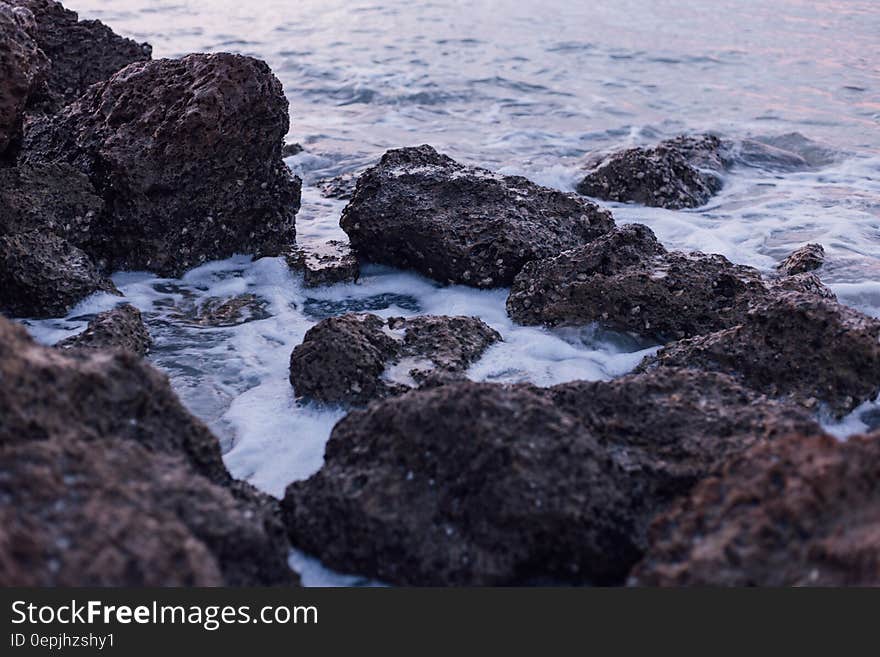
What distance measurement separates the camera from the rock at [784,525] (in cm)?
189

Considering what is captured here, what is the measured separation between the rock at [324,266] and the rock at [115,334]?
1048 millimetres

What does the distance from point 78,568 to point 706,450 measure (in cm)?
172

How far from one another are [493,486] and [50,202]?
3137 millimetres

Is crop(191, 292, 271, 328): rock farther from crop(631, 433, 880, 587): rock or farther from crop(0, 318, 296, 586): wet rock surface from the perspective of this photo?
crop(631, 433, 880, 587): rock

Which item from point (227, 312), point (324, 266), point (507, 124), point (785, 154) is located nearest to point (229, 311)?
point (227, 312)

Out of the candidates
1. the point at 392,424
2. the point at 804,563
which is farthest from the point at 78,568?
the point at 804,563

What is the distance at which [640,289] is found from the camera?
4.05 meters

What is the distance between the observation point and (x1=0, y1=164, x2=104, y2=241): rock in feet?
14.2

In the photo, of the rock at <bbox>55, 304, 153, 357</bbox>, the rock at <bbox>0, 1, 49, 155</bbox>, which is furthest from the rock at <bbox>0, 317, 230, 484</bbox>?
the rock at <bbox>0, 1, 49, 155</bbox>

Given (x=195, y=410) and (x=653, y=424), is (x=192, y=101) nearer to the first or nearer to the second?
(x=195, y=410)

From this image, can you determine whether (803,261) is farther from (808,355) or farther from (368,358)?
(368,358)

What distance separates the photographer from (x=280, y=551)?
88.7 inches

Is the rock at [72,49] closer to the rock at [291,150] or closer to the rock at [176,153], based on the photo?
the rock at [176,153]

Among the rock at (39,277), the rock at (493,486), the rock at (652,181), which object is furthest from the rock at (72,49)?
the rock at (493,486)
